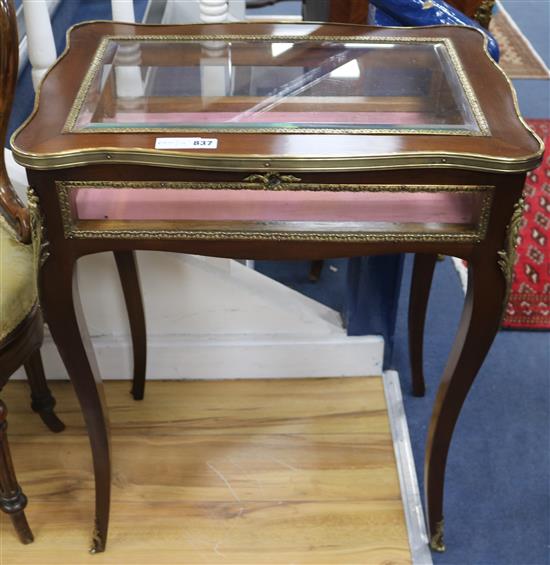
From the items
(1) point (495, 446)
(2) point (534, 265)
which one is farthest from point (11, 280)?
(2) point (534, 265)

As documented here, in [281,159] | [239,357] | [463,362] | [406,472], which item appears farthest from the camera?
[239,357]

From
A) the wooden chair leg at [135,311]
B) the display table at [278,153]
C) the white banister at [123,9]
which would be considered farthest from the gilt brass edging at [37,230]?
the white banister at [123,9]

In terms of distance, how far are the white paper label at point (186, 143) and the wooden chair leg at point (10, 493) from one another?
0.50m

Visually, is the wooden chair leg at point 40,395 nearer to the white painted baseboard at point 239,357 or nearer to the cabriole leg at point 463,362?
the white painted baseboard at point 239,357

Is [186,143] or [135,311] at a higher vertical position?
[186,143]

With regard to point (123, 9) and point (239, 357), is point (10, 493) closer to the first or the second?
point (239, 357)

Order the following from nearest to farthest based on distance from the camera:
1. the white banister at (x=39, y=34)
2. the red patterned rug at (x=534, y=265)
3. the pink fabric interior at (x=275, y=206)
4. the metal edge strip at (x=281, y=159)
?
the metal edge strip at (x=281, y=159) < the pink fabric interior at (x=275, y=206) < the white banister at (x=39, y=34) < the red patterned rug at (x=534, y=265)

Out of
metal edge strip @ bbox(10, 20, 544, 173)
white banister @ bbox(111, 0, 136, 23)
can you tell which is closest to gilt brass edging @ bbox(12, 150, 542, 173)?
metal edge strip @ bbox(10, 20, 544, 173)

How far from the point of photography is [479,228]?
0.94m

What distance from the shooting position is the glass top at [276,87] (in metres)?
0.95

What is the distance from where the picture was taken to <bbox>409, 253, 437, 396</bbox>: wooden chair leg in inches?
57.4

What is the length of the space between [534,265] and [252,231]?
1.24 m

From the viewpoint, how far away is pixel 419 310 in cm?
152

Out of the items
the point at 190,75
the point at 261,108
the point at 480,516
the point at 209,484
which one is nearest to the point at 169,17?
the point at 190,75
